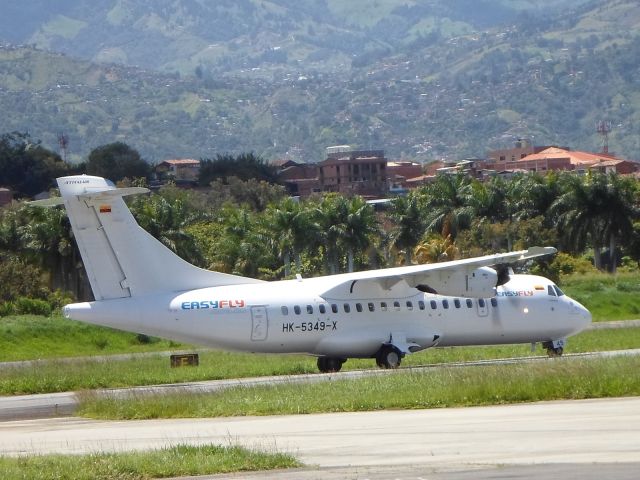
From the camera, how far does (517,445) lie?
1844cm

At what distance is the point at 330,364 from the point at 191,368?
434 centimetres

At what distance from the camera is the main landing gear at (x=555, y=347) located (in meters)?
40.0

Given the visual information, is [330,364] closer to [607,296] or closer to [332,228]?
[607,296]

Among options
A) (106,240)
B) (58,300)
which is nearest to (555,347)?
(106,240)

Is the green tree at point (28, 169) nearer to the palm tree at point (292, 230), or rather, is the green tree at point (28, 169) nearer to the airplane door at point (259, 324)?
the palm tree at point (292, 230)

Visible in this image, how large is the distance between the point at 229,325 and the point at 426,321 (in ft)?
19.7

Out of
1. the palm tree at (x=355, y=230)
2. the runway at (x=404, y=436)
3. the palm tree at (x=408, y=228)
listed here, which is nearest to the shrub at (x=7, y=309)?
the palm tree at (x=355, y=230)

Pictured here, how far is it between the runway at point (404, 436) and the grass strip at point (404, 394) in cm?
71

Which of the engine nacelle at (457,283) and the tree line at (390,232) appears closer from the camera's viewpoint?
the engine nacelle at (457,283)

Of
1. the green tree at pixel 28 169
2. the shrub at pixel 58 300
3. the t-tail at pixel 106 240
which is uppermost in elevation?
the green tree at pixel 28 169

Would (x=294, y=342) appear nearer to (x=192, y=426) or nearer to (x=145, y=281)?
(x=145, y=281)

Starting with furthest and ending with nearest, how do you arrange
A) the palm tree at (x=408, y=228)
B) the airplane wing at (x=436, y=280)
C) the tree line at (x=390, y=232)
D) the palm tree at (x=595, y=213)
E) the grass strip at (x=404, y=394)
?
the palm tree at (x=595, y=213) → the palm tree at (x=408, y=228) → the tree line at (x=390, y=232) → the airplane wing at (x=436, y=280) → the grass strip at (x=404, y=394)

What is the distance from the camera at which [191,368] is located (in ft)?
129

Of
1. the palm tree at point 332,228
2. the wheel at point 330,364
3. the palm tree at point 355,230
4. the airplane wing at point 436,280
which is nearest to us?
the airplane wing at point 436,280
